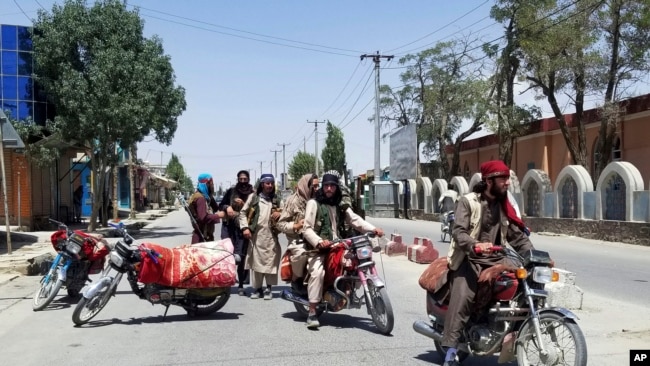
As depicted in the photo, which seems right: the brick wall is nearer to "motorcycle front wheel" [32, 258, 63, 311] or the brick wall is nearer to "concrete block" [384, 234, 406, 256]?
"concrete block" [384, 234, 406, 256]

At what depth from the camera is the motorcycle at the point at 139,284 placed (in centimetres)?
736

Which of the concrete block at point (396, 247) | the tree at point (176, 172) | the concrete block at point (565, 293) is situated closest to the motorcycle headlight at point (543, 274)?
the concrete block at point (565, 293)

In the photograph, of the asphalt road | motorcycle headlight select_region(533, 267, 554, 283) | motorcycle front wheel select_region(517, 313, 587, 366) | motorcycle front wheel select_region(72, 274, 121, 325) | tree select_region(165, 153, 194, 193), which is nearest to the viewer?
motorcycle front wheel select_region(517, 313, 587, 366)

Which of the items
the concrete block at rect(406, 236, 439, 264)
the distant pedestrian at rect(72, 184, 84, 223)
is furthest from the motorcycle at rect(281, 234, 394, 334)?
the distant pedestrian at rect(72, 184, 84, 223)

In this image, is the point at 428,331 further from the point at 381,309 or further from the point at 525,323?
the point at 381,309

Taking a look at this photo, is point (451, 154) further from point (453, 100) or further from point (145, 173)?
point (145, 173)

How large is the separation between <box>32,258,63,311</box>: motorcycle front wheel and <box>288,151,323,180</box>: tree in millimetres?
84146

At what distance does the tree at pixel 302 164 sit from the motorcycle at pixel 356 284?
85.6 m

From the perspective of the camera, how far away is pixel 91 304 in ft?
24.3

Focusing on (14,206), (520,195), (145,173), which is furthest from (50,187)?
(145,173)

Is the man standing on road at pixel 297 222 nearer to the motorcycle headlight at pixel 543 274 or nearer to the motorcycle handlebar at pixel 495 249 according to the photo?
the motorcycle handlebar at pixel 495 249

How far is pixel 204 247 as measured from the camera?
307 inches


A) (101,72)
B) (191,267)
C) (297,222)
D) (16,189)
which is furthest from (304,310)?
(16,189)

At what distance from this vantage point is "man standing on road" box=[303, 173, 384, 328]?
7.02 m
